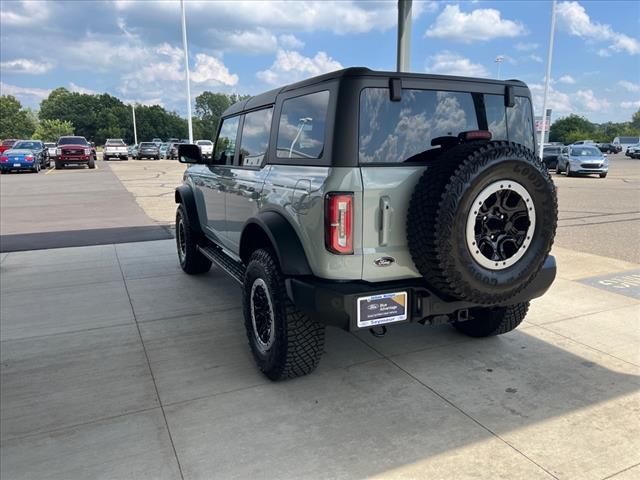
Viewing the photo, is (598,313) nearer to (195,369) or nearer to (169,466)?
(195,369)

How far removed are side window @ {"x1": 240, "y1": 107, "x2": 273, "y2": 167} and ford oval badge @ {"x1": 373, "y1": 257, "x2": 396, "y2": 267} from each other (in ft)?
4.66

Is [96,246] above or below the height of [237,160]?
below

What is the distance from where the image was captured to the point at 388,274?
9.39ft

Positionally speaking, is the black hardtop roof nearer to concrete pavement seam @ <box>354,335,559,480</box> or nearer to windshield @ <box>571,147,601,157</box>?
concrete pavement seam @ <box>354,335,559,480</box>

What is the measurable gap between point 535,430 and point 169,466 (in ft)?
6.48

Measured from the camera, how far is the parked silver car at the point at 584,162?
21.4 meters

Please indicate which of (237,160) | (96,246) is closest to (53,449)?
(237,160)

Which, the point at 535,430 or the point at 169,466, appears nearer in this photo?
the point at 169,466

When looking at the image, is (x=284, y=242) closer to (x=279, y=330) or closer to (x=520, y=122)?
(x=279, y=330)

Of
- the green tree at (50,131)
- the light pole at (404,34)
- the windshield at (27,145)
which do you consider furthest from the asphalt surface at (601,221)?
the green tree at (50,131)

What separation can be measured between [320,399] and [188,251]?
3301 mm

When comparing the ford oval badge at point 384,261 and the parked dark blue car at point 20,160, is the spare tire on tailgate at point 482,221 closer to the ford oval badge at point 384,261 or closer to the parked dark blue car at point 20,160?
the ford oval badge at point 384,261

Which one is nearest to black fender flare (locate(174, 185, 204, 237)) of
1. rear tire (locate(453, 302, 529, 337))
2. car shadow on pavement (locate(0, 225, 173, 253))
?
car shadow on pavement (locate(0, 225, 173, 253))

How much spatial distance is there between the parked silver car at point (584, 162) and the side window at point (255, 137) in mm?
21168
